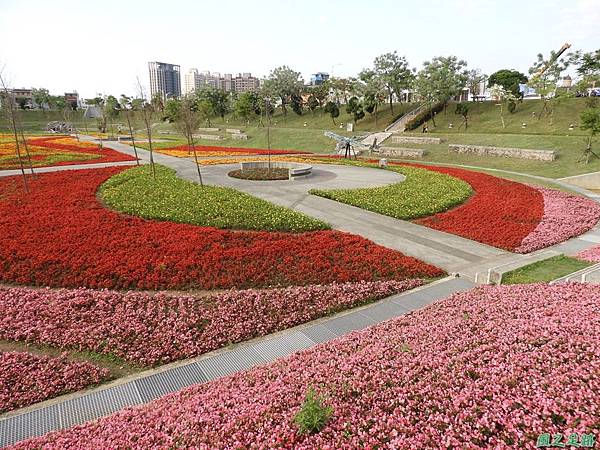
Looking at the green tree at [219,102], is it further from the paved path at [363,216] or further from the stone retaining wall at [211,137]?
the paved path at [363,216]

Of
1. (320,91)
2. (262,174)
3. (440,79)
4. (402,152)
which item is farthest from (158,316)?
(320,91)

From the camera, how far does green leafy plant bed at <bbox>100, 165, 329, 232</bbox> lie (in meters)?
14.5

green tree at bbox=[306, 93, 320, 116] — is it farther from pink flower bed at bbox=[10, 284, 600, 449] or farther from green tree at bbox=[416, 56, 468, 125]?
pink flower bed at bbox=[10, 284, 600, 449]

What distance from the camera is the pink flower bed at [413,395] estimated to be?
399 centimetres

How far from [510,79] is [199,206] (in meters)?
54.5

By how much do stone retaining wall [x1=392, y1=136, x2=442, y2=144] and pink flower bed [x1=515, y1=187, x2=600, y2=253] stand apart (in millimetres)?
21722

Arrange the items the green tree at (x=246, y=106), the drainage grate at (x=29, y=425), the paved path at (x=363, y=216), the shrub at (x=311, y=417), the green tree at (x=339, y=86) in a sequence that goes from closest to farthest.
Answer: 1. the shrub at (x=311, y=417)
2. the drainage grate at (x=29, y=425)
3. the paved path at (x=363, y=216)
4. the green tree at (x=246, y=106)
5. the green tree at (x=339, y=86)

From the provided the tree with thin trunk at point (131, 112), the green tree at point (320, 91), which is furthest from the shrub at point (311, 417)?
the green tree at point (320, 91)

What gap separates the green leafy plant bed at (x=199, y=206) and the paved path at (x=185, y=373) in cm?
596

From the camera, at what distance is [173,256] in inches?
445

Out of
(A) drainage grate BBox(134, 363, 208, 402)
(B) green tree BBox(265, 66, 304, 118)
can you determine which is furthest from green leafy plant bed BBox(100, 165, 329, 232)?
(B) green tree BBox(265, 66, 304, 118)

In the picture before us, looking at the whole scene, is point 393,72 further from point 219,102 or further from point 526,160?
point 219,102

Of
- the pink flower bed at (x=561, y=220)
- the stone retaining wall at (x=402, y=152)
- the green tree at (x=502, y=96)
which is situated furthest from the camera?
the green tree at (x=502, y=96)

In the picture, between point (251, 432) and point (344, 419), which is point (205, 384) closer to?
point (251, 432)
